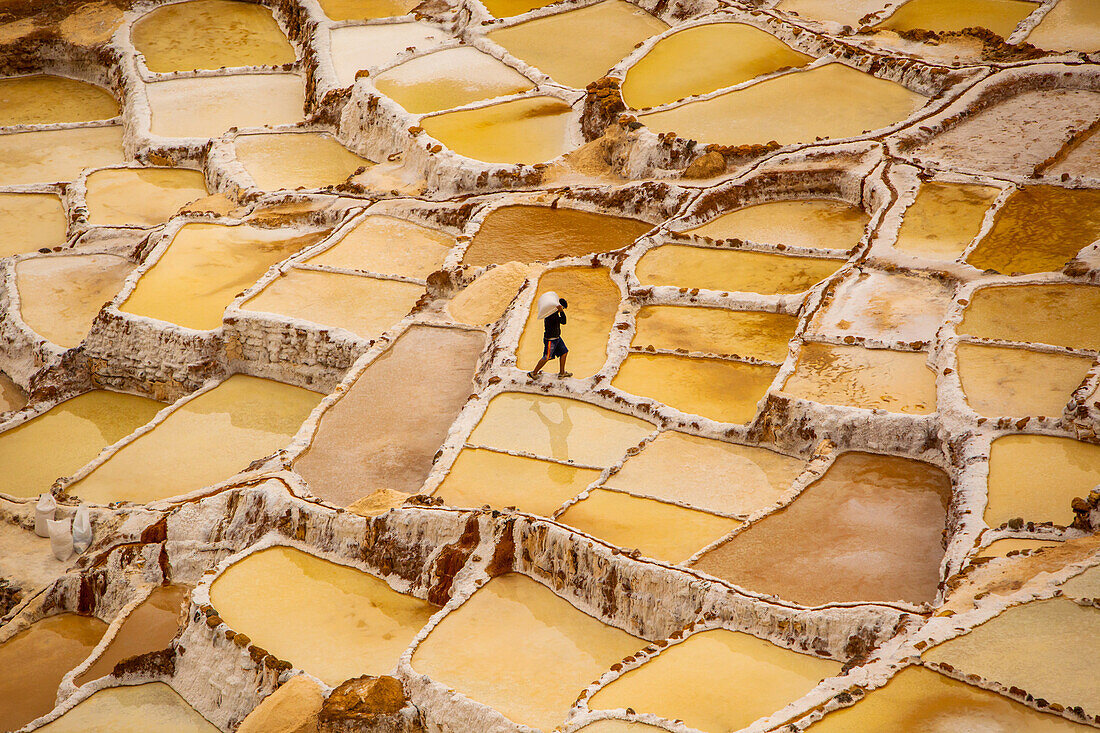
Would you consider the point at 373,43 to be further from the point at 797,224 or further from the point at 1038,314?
the point at 1038,314

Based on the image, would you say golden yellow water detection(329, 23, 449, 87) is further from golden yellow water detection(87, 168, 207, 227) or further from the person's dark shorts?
the person's dark shorts

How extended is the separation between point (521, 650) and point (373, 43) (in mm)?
15152

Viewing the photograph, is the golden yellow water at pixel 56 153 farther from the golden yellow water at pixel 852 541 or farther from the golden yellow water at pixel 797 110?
the golden yellow water at pixel 852 541

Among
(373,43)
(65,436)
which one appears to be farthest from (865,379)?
(373,43)

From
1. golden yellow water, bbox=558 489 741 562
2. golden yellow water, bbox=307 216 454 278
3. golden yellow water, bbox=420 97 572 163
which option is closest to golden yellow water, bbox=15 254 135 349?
golden yellow water, bbox=307 216 454 278

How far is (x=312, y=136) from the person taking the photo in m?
19.9

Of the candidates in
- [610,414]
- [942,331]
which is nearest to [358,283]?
[610,414]

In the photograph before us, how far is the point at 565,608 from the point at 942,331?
14.9 ft

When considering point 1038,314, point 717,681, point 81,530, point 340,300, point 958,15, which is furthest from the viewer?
point 958,15

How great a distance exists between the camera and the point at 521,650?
365 inches

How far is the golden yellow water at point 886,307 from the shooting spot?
11602mm

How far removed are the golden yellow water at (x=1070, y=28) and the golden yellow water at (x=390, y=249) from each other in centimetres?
920

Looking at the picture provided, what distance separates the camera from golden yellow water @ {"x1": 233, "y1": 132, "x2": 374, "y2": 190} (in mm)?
18500

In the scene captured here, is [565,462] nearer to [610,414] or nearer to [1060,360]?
[610,414]
